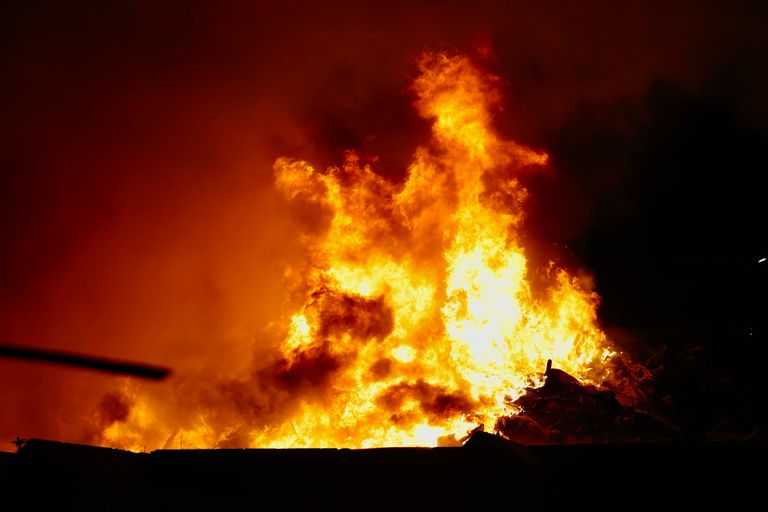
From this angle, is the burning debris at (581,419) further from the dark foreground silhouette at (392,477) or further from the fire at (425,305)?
the dark foreground silhouette at (392,477)

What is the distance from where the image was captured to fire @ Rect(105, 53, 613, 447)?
12164 mm

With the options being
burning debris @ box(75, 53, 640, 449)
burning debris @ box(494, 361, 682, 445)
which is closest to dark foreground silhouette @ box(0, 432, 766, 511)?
burning debris @ box(494, 361, 682, 445)

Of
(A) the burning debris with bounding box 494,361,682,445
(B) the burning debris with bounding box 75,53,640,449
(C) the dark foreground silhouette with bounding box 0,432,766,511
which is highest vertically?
(B) the burning debris with bounding box 75,53,640,449

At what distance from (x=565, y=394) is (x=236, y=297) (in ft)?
31.0

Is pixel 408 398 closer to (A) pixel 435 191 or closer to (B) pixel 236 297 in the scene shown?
(A) pixel 435 191

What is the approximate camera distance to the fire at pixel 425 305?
39.9ft

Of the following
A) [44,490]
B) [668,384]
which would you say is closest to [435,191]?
[668,384]

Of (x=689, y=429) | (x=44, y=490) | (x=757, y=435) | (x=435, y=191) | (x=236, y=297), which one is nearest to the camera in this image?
(x=44, y=490)

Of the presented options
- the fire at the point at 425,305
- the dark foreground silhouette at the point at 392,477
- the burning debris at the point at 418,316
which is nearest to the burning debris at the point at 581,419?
the burning debris at the point at 418,316

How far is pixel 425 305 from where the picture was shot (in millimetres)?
13703

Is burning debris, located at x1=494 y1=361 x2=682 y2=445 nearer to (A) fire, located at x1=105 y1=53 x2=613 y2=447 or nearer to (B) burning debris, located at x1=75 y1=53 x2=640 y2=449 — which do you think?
(B) burning debris, located at x1=75 y1=53 x2=640 y2=449

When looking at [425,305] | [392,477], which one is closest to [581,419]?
[392,477]

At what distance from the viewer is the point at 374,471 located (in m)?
8.33

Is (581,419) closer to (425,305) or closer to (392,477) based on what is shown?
(392,477)
